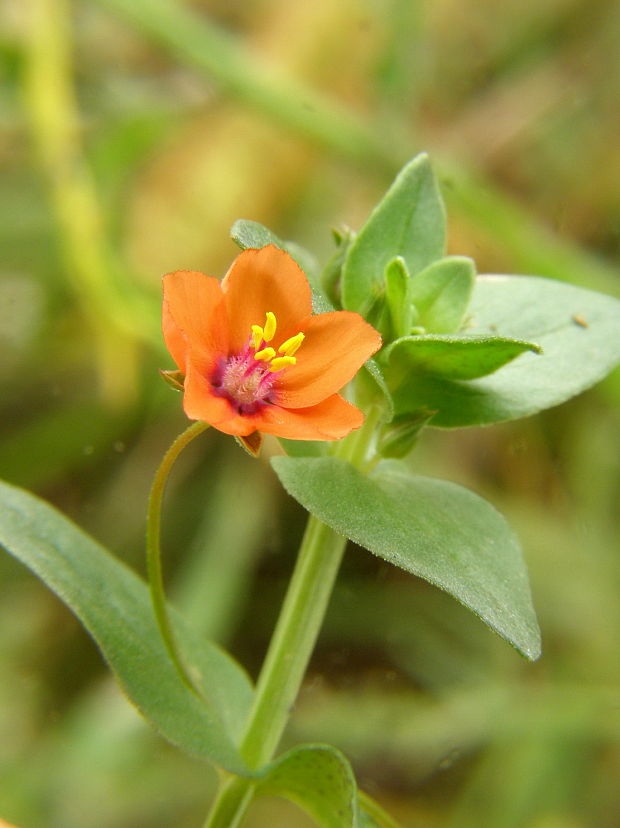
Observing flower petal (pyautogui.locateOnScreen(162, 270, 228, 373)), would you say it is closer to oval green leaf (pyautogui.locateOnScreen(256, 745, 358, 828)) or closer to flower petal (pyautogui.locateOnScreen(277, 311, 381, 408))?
flower petal (pyautogui.locateOnScreen(277, 311, 381, 408))

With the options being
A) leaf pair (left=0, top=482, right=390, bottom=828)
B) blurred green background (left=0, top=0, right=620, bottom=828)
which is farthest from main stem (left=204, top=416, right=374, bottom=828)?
blurred green background (left=0, top=0, right=620, bottom=828)

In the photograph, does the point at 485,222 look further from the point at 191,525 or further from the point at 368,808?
the point at 368,808

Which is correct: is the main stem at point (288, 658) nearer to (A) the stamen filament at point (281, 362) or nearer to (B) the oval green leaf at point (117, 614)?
(B) the oval green leaf at point (117, 614)

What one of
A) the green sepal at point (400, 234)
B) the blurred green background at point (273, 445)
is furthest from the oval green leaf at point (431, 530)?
the blurred green background at point (273, 445)

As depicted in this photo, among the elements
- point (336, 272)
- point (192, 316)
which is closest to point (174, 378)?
point (192, 316)

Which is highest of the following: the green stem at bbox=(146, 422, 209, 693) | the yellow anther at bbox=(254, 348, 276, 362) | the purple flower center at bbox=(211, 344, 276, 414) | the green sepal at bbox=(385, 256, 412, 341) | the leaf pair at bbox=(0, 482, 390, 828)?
the green sepal at bbox=(385, 256, 412, 341)

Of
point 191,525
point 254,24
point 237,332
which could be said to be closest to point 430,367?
point 237,332

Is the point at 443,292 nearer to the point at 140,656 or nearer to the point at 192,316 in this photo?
the point at 192,316

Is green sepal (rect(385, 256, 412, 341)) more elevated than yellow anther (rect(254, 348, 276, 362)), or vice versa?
green sepal (rect(385, 256, 412, 341))
